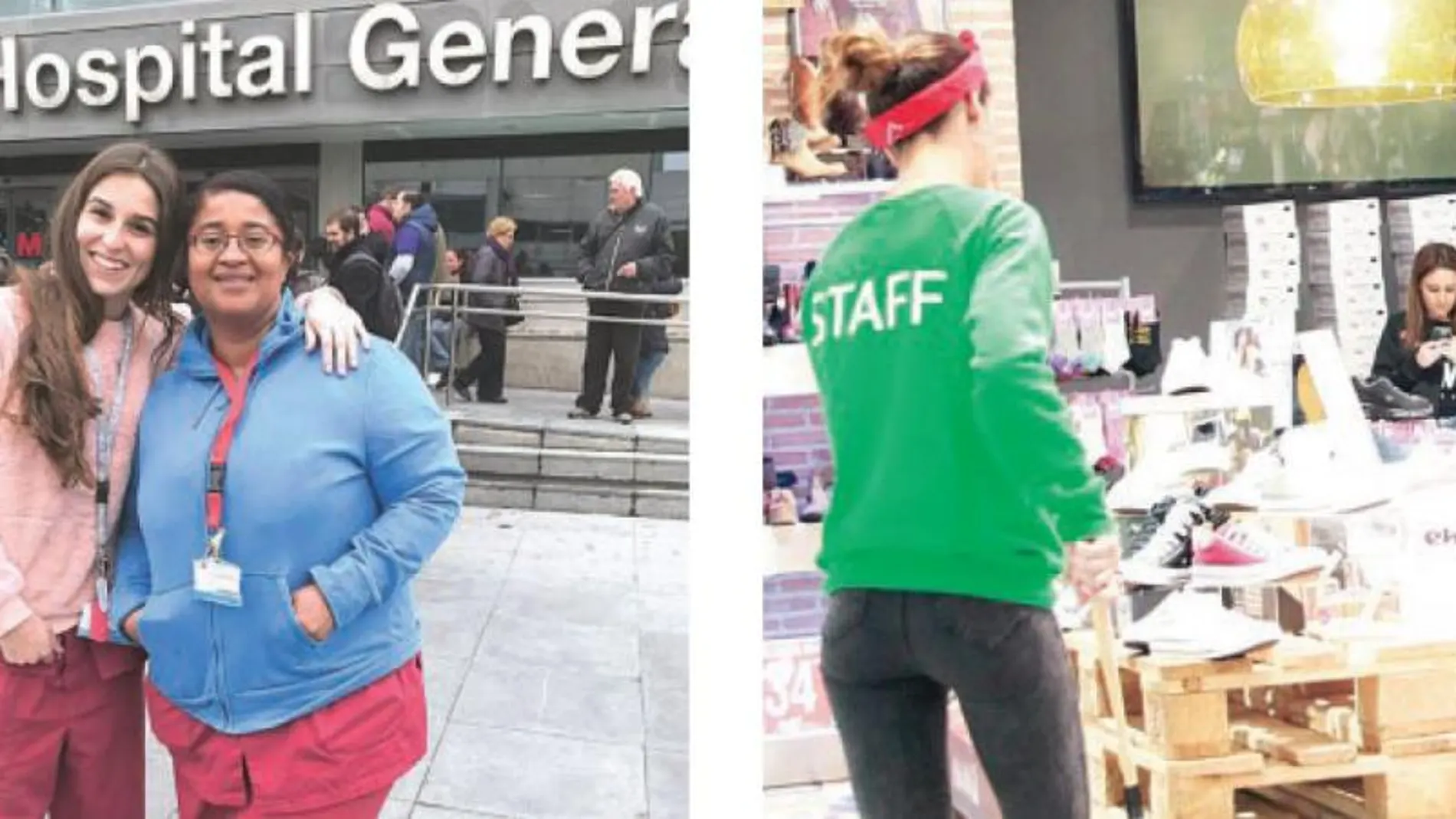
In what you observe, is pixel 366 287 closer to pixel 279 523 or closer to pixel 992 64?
pixel 279 523

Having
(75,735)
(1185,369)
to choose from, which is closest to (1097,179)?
(1185,369)

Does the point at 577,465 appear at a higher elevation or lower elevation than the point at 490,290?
lower

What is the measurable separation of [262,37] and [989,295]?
124cm

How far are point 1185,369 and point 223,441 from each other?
127 centimetres

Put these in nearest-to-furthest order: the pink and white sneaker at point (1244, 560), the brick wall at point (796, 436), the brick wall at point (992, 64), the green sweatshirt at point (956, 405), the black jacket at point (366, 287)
Result: the green sweatshirt at point (956, 405) → the brick wall at point (992, 64) → the brick wall at point (796, 436) → the pink and white sneaker at point (1244, 560) → the black jacket at point (366, 287)

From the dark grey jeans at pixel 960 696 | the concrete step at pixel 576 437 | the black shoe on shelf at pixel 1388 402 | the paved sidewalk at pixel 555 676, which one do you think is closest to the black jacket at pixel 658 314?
the concrete step at pixel 576 437

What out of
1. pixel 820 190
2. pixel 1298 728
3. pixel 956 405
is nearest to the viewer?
pixel 956 405

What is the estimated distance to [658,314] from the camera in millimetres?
2018

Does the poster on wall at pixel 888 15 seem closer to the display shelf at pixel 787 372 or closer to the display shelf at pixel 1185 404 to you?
the display shelf at pixel 787 372

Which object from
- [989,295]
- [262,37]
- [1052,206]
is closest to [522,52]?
[262,37]

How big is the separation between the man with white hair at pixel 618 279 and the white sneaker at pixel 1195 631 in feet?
2.62

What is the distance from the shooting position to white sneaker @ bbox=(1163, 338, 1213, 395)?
175 cm

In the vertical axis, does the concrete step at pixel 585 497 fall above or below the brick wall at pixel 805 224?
below

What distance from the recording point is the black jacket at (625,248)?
2018mm
